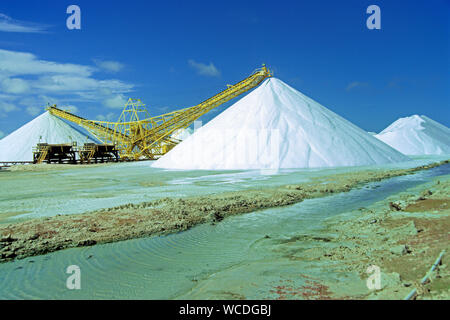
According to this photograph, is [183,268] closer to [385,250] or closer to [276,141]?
[385,250]

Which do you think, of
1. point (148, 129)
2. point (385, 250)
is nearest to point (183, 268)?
point (385, 250)

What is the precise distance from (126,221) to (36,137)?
31650 millimetres

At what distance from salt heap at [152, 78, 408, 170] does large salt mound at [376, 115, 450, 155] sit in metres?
15.2

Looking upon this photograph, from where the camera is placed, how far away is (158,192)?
8.02 meters

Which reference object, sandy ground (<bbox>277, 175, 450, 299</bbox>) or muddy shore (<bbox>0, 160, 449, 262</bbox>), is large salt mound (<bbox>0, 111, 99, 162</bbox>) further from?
sandy ground (<bbox>277, 175, 450, 299</bbox>)

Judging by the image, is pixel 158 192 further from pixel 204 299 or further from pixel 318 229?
pixel 204 299

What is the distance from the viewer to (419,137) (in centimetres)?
3203

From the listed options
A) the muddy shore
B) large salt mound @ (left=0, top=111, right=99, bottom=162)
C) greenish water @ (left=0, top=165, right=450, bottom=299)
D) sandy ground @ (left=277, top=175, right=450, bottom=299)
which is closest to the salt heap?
the muddy shore

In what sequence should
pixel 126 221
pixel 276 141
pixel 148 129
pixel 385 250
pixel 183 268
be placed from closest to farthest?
pixel 183 268, pixel 385 250, pixel 126 221, pixel 276 141, pixel 148 129

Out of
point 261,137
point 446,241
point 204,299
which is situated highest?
point 261,137

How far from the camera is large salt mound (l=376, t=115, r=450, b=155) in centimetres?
3042

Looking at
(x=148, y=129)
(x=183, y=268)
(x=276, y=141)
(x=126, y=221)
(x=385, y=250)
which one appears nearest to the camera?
(x=183, y=268)
